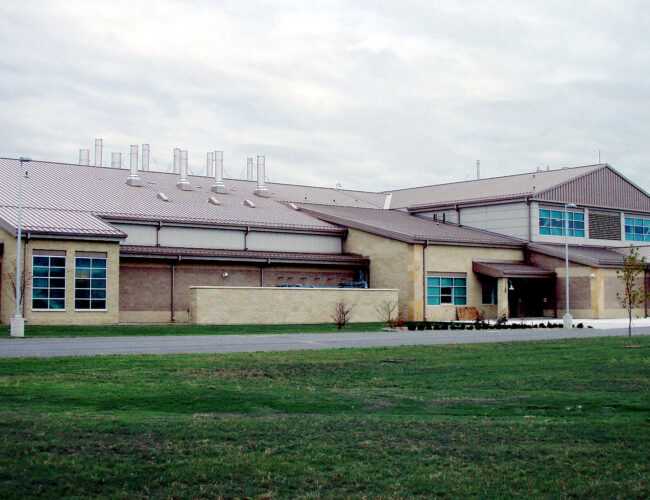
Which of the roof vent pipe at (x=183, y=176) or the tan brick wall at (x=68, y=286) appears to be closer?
the tan brick wall at (x=68, y=286)

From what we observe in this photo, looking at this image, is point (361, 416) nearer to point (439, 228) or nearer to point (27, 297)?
point (27, 297)

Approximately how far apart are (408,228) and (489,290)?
668 cm

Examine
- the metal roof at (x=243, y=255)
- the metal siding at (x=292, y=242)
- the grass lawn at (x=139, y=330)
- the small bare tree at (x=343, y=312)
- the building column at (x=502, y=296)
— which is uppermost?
the metal siding at (x=292, y=242)

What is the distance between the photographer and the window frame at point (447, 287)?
49.6 meters

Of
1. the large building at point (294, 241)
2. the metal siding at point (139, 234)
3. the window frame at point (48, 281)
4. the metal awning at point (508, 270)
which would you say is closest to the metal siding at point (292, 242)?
the large building at point (294, 241)

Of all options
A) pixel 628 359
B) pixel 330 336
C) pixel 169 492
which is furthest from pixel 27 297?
pixel 169 492

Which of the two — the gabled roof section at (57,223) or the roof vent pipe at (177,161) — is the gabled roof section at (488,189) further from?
the gabled roof section at (57,223)

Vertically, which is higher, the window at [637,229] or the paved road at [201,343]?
the window at [637,229]

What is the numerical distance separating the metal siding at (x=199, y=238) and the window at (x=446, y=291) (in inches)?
470

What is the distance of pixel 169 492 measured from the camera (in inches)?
295

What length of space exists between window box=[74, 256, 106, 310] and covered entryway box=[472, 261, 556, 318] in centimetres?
2368

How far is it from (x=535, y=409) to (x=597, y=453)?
10.8ft

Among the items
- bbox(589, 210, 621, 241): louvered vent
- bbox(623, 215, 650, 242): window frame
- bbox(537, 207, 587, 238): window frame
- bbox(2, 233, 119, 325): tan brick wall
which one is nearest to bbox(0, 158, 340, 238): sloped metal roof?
bbox(2, 233, 119, 325): tan brick wall

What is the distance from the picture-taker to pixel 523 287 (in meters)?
55.0
